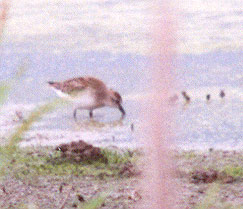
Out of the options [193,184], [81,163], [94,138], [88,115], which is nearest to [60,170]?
[81,163]

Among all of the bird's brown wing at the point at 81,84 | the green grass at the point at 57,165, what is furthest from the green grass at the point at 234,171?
the bird's brown wing at the point at 81,84

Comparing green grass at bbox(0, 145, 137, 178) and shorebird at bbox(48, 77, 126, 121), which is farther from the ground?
green grass at bbox(0, 145, 137, 178)

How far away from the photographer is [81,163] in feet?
17.8

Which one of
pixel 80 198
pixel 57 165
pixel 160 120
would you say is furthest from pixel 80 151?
pixel 160 120

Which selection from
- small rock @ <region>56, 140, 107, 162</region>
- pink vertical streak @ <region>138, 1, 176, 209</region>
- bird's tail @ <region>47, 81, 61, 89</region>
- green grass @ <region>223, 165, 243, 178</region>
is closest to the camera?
pink vertical streak @ <region>138, 1, 176, 209</region>

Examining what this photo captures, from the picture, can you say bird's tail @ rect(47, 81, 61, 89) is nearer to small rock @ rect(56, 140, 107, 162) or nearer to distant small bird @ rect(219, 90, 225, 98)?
distant small bird @ rect(219, 90, 225, 98)

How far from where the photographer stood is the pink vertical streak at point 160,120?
48 cm

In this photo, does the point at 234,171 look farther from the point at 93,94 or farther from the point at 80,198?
the point at 93,94

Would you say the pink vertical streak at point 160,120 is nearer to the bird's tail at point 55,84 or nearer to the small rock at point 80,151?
the small rock at point 80,151

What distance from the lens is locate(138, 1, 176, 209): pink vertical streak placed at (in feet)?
1.58

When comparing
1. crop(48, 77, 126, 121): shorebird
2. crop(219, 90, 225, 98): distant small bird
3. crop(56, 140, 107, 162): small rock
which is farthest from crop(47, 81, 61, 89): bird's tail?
crop(56, 140, 107, 162): small rock

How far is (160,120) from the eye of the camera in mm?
492

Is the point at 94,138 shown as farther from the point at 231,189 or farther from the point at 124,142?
the point at 231,189

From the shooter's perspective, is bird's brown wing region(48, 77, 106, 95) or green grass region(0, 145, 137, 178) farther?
bird's brown wing region(48, 77, 106, 95)
